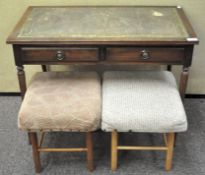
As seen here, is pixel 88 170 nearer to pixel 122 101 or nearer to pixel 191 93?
pixel 122 101

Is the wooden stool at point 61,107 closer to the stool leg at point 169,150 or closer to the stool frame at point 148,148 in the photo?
the stool frame at point 148,148

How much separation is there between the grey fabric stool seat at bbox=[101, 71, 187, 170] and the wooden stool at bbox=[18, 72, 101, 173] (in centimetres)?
6

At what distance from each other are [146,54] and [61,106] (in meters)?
0.46

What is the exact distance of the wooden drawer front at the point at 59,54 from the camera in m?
1.64

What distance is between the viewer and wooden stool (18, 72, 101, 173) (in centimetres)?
160

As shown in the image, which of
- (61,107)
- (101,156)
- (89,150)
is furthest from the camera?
(101,156)

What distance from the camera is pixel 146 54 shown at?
5.37 feet

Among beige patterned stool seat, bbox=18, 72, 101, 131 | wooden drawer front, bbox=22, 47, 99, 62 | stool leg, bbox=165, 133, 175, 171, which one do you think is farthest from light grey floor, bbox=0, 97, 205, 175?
wooden drawer front, bbox=22, 47, 99, 62

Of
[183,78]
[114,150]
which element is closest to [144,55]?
[183,78]

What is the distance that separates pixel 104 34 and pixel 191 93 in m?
1.00

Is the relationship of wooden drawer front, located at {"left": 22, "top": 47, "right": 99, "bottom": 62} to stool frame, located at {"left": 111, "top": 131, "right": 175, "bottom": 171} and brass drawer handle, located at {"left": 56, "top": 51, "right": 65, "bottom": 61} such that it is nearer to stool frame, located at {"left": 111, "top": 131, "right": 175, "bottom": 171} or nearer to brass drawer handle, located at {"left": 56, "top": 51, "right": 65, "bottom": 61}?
brass drawer handle, located at {"left": 56, "top": 51, "right": 65, "bottom": 61}

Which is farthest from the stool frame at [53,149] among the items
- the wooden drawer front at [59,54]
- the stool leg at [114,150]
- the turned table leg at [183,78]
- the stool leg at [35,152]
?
the turned table leg at [183,78]

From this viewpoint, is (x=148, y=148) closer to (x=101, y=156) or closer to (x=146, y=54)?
(x=101, y=156)

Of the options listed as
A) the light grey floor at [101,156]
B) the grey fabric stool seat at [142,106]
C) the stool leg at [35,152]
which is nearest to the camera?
the grey fabric stool seat at [142,106]
